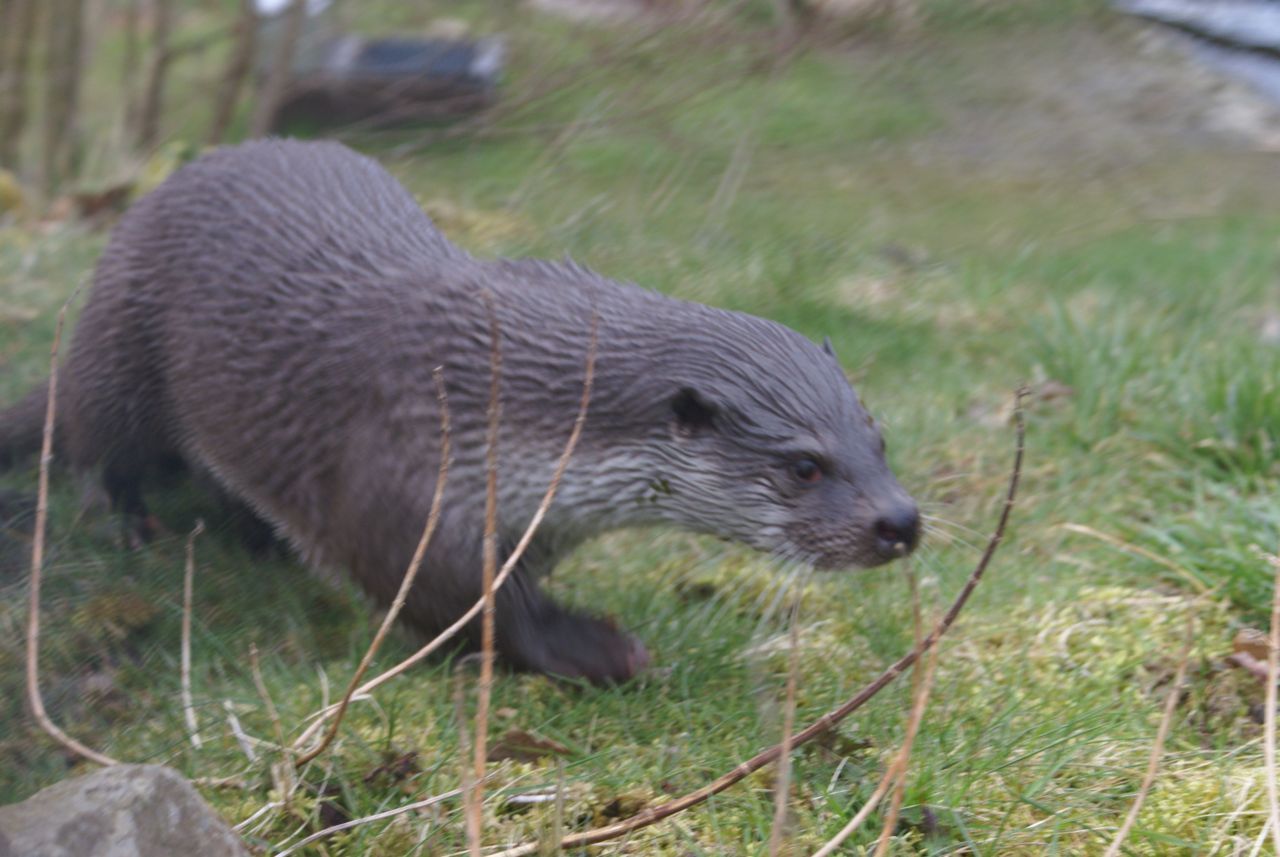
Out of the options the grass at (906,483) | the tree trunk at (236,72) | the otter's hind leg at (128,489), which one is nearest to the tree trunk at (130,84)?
the tree trunk at (236,72)

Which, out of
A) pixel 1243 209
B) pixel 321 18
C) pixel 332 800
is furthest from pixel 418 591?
pixel 321 18

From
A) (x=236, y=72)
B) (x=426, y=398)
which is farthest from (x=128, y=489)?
(x=236, y=72)

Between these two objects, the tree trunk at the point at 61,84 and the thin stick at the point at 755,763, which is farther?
the tree trunk at the point at 61,84

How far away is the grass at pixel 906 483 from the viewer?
1.90m

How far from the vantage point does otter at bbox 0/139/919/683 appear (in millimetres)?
2100

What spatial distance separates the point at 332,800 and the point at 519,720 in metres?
0.37

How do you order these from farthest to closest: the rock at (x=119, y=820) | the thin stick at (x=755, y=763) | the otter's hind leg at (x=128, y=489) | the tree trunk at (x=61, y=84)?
the tree trunk at (x=61, y=84) < the otter's hind leg at (x=128, y=489) < the thin stick at (x=755, y=763) < the rock at (x=119, y=820)

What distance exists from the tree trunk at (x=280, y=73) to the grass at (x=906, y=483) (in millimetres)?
784

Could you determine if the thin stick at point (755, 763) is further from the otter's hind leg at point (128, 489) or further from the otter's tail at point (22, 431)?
the otter's tail at point (22, 431)

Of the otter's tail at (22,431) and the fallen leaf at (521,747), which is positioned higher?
the otter's tail at (22,431)

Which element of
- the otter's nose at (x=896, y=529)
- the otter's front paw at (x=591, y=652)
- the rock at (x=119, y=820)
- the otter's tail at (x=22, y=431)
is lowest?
the otter's front paw at (x=591, y=652)

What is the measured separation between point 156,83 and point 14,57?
0.58m

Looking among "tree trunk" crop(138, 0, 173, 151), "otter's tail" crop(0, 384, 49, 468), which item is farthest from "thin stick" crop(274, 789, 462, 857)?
"tree trunk" crop(138, 0, 173, 151)

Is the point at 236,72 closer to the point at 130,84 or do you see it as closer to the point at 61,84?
the point at 130,84
